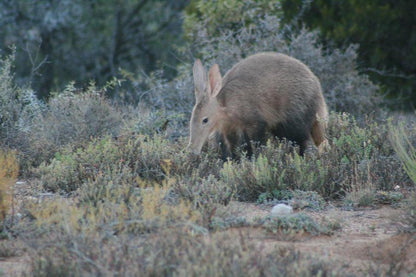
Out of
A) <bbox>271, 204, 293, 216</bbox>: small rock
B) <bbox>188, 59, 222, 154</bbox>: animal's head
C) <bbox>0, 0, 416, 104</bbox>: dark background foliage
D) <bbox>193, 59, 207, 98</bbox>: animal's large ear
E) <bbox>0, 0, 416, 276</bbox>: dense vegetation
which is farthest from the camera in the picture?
<bbox>0, 0, 416, 104</bbox>: dark background foliage

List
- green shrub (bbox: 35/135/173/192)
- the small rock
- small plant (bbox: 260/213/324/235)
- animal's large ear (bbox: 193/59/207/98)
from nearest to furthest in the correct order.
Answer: small plant (bbox: 260/213/324/235) < the small rock < green shrub (bbox: 35/135/173/192) < animal's large ear (bbox: 193/59/207/98)

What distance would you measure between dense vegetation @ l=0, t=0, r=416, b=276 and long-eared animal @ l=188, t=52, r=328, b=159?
37cm

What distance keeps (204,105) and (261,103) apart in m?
0.76

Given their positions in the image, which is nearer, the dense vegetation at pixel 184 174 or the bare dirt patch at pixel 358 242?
the dense vegetation at pixel 184 174

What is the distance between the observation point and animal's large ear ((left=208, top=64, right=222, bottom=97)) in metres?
6.87

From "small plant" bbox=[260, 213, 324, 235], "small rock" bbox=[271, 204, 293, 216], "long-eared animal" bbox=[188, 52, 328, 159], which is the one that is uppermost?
"long-eared animal" bbox=[188, 52, 328, 159]

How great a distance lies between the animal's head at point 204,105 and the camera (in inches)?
260

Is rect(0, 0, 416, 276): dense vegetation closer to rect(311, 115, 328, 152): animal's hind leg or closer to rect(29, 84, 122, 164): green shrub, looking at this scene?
rect(29, 84, 122, 164): green shrub

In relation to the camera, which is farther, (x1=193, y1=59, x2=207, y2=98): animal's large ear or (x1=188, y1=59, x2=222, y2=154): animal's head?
(x1=193, y1=59, x2=207, y2=98): animal's large ear

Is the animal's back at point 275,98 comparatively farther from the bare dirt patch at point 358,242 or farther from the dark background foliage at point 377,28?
the dark background foliage at point 377,28

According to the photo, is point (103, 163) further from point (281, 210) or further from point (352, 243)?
point (352, 243)

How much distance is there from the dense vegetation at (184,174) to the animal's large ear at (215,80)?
0.73m

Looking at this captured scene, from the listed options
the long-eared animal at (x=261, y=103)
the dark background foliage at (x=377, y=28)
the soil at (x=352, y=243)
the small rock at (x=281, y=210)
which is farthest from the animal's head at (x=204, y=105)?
the dark background foliage at (x=377, y=28)

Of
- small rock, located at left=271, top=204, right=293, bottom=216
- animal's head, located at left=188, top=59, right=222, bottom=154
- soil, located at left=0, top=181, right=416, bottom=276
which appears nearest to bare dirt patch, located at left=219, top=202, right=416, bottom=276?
soil, located at left=0, top=181, right=416, bottom=276
